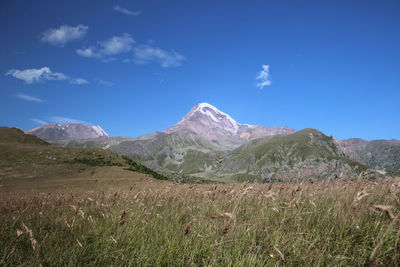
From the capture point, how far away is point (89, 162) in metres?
46.2

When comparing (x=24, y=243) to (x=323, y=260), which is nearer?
(x=323, y=260)

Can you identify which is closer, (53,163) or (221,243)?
(221,243)

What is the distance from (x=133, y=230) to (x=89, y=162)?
156 ft

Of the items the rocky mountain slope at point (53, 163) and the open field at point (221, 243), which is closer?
the open field at point (221, 243)

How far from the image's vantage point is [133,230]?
149 inches

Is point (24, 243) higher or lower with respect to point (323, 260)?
lower

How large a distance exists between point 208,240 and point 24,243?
122 inches

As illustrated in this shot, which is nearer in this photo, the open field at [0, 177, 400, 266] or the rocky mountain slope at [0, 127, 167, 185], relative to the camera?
the open field at [0, 177, 400, 266]

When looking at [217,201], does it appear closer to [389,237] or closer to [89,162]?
[389,237]

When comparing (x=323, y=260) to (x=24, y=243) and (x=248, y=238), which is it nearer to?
(x=248, y=238)

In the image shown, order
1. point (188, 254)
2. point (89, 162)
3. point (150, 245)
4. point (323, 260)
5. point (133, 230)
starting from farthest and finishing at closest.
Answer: point (89, 162) → point (133, 230) → point (150, 245) → point (188, 254) → point (323, 260)

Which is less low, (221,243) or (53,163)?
(221,243)

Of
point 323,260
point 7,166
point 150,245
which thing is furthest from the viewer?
point 7,166

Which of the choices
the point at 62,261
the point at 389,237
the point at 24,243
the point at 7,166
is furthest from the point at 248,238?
the point at 7,166
